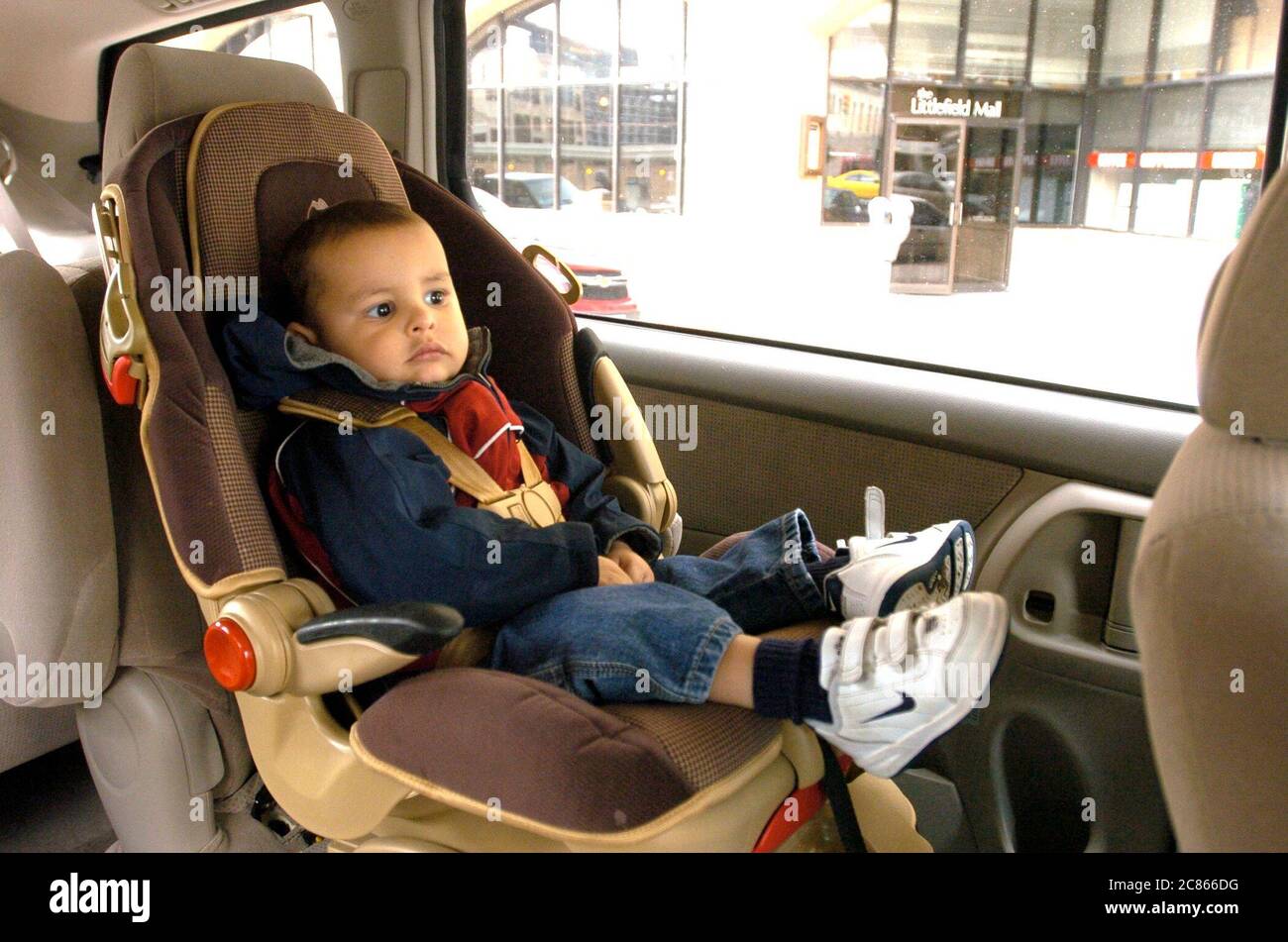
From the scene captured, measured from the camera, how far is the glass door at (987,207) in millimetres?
2164

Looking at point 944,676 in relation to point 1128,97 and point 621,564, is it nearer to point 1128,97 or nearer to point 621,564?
point 621,564

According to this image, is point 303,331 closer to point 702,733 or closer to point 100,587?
point 100,587

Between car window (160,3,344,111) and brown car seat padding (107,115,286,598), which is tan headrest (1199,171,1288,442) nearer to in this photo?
brown car seat padding (107,115,286,598)

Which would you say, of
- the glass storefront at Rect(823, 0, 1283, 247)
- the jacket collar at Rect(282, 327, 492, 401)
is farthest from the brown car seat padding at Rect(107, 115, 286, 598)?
the glass storefront at Rect(823, 0, 1283, 247)

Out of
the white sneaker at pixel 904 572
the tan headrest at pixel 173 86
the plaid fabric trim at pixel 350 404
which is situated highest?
the tan headrest at pixel 173 86

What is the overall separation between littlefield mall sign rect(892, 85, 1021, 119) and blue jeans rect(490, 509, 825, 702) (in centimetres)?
102

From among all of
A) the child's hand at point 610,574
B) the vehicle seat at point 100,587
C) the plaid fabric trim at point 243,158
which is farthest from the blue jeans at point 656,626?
the plaid fabric trim at point 243,158

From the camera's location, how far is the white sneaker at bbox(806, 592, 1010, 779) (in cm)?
116

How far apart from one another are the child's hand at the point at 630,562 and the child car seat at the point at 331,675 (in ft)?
0.87

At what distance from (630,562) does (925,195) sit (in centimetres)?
109

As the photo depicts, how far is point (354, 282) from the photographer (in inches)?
62.2

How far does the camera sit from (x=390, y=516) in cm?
143

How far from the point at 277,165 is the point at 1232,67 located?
1.53 meters

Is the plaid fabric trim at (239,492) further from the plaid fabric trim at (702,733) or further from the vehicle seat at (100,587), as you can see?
the plaid fabric trim at (702,733)
